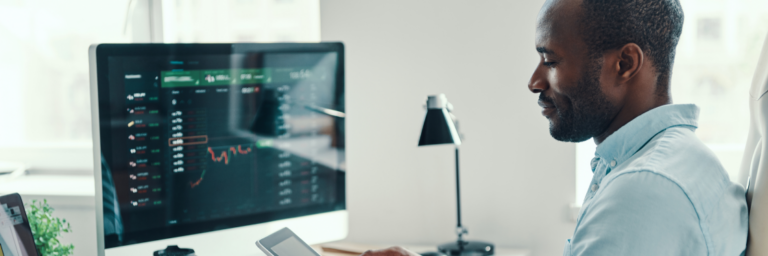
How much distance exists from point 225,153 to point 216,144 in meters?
0.02

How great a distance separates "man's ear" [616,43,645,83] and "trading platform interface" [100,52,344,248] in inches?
23.6

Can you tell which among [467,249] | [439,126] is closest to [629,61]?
[439,126]

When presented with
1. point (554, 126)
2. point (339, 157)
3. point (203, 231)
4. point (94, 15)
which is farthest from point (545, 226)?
point (94, 15)

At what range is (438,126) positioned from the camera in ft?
4.57

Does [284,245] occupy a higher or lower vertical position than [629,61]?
lower

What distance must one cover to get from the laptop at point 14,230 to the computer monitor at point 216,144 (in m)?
0.10

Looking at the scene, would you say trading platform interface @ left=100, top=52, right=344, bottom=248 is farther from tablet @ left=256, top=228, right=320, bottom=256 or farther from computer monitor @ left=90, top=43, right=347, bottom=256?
tablet @ left=256, top=228, right=320, bottom=256

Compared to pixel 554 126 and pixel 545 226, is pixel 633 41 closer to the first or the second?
pixel 554 126

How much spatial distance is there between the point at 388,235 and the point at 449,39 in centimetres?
65

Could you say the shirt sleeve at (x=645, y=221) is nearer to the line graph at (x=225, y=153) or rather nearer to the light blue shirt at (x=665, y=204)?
the light blue shirt at (x=665, y=204)

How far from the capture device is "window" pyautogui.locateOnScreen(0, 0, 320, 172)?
1.65 metres

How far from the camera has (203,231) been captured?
3.33 feet

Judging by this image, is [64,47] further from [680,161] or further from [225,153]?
[680,161]

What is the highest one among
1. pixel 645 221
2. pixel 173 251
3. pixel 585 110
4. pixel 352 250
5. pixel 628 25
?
pixel 628 25
